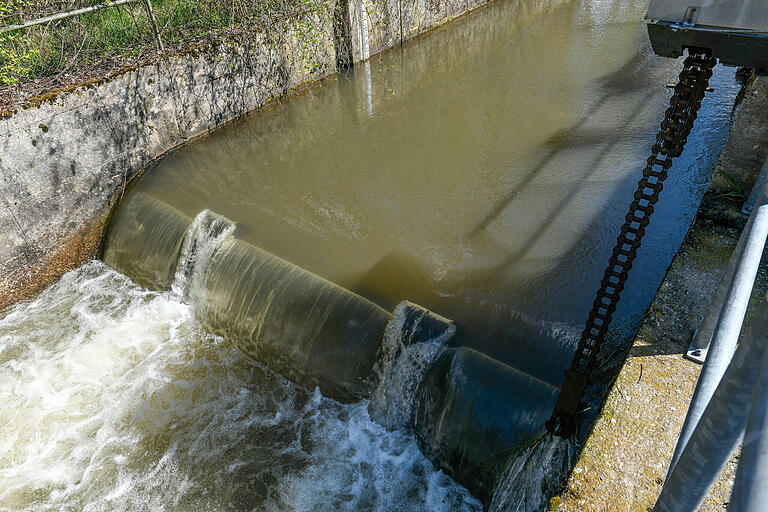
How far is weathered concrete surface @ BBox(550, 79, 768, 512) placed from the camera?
2.71 meters

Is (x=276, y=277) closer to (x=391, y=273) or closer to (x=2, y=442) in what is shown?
(x=391, y=273)

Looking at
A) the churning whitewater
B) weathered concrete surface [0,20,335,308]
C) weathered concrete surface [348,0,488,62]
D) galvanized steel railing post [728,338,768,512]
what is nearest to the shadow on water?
weathered concrete surface [0,20,335,308]

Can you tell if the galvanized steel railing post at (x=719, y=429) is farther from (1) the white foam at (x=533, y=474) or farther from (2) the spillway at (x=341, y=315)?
(2) the spillway at (x=341, y=315)

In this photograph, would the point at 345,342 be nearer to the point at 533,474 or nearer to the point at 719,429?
the point at 533,474

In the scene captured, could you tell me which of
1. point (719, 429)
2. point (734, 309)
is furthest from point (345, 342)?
point (719, 429)

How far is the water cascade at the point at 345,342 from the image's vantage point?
172 inches

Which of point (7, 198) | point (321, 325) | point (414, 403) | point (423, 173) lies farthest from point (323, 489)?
point (7, 198)

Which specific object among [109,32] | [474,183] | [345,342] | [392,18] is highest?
[109,32]

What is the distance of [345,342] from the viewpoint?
207 inches

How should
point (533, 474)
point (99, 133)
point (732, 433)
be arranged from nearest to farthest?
point (732, 433) < point (533, 474) < point (99, 133)

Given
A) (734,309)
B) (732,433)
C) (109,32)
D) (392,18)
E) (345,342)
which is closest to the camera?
(732,433)

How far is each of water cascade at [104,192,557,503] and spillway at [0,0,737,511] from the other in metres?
0.02

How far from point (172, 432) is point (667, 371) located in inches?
179

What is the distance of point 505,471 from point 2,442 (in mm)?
4981
